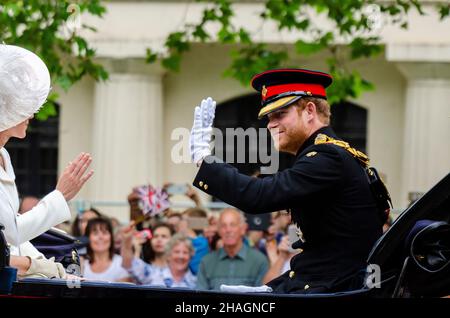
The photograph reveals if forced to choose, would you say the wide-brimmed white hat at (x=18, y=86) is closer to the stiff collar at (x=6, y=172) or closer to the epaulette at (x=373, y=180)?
the stiff collar at (x=6, y=172)

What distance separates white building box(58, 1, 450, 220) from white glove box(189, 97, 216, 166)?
10523mm

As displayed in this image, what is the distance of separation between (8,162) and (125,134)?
36.2 ft

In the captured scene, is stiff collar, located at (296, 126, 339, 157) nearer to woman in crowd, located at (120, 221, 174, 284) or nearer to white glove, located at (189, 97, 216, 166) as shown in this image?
white glove, located at (189, 97, 216, 166)

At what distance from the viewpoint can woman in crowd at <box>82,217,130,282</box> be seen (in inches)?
427

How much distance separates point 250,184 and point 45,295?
0.93 metres

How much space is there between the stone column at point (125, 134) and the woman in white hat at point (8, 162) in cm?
1072

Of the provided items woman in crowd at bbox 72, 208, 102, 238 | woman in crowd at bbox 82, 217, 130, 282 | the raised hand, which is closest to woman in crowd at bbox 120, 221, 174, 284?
woman in crowd at bbox 82, 217, 130, 282

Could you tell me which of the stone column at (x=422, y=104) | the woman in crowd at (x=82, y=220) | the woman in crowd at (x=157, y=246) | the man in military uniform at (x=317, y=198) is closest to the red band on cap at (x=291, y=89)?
the man in military uniform at (x=317, y=198)

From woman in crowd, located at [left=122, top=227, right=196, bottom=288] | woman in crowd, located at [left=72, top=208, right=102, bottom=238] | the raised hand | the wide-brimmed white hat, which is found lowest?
woman in crowd, located at [left=122, top=227, right=196, bottom=288]

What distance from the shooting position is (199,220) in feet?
38.2

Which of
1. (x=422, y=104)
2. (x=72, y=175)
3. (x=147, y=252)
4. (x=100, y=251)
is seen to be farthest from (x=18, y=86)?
(x=422, y=104)

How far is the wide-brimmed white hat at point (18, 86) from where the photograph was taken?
5.66 m

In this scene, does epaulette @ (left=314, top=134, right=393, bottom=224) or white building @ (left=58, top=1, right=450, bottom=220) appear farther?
white building @ (left=58, top=1, right=450, bottom=220)
